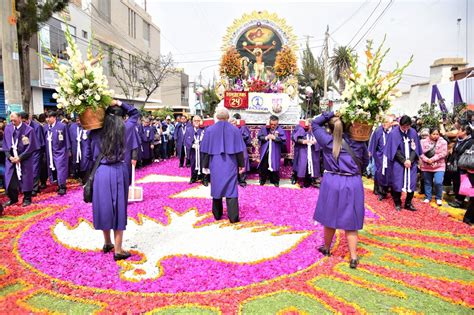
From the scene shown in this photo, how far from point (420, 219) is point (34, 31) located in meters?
12.4

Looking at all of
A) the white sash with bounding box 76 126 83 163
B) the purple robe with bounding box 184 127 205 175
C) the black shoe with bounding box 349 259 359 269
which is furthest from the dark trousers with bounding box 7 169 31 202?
the black shoe with bounding box 349 259 359 269

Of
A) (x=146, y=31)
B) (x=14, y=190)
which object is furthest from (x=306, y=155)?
(x=146, y=31)

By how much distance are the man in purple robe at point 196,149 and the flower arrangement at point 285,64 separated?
4.15 metres

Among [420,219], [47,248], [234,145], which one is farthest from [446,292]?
[47,248]

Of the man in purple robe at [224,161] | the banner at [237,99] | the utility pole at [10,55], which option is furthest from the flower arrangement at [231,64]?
the man in purple robe at [224,161]

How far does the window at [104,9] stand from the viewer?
106 ft

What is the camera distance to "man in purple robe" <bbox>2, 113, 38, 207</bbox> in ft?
22.8

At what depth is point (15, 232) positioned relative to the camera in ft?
17.7

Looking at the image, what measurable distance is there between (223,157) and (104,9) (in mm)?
32723

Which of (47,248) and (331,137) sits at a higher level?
(331,137)

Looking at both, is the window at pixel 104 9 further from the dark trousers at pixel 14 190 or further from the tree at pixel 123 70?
the dark trousers at pixel 14 190

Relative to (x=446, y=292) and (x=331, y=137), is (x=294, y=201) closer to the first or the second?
(x=331, y=137)

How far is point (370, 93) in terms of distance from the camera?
414cm

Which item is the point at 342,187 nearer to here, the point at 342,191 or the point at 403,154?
the point at 342,191
